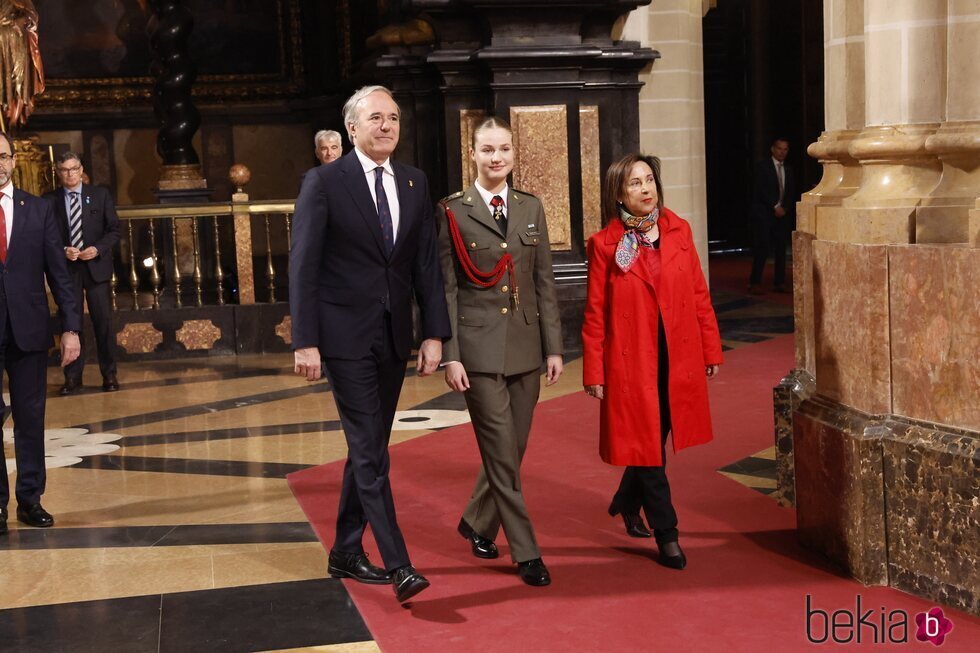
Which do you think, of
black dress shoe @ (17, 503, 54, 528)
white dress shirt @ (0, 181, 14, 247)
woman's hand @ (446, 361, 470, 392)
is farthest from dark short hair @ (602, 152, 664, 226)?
black dress shoe @ (17, 503, 54, 528)

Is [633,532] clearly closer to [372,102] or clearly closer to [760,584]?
[760,584]

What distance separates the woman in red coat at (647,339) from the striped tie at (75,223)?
5750 millimetres

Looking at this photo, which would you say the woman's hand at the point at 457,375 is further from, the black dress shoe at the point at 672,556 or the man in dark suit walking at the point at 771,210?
the man in dark suit walking at the point at 771,210

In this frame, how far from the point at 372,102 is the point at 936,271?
1883 millimetres

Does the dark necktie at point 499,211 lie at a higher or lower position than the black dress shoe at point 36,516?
higher

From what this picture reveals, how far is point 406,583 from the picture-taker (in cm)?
431

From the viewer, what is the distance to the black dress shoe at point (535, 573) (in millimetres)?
4652

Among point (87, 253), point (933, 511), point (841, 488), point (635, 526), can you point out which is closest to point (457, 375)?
point (635, 526)

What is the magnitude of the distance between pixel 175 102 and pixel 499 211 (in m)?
9.20

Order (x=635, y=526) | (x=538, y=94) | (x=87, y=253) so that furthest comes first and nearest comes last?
(x=538, y=94)
(x=87, y=253)
(x=635, y=526)

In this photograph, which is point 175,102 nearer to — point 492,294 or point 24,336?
point 24,336

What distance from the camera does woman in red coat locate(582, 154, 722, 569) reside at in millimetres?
4793

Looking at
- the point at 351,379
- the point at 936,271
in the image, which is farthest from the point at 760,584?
the point at 351,379

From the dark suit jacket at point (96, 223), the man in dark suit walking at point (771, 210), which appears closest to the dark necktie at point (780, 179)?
the man in dark suit walking at point (771, 210)
